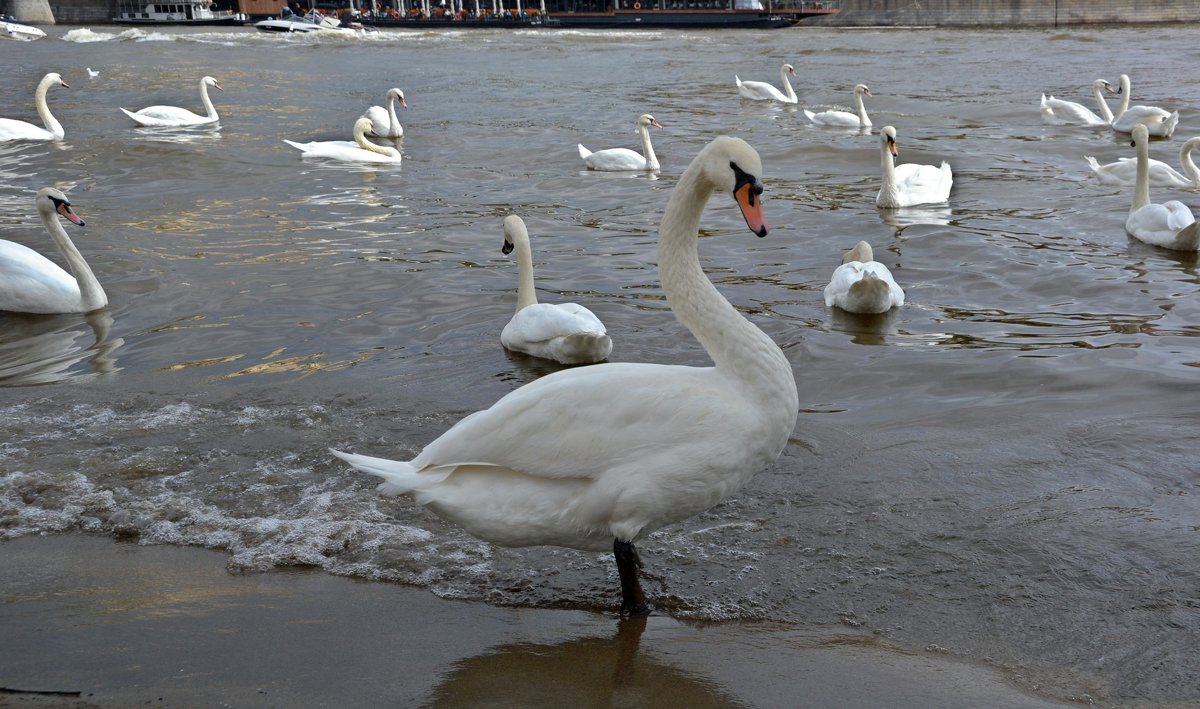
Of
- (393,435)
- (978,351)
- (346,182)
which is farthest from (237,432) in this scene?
(346,182)

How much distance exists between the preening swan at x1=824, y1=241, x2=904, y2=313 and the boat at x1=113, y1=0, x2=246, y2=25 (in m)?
70.0

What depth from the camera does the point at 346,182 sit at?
14.4 meters

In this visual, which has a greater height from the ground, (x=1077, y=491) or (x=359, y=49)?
(x=359, y=49)

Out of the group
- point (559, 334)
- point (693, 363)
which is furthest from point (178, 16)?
point (693, 363)

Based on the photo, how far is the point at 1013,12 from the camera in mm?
55625

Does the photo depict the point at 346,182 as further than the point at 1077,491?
Yes

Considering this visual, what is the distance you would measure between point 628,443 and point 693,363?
3.41m

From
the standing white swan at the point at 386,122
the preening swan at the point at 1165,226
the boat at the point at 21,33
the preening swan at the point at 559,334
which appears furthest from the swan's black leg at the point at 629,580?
the boat at the point at 21,33

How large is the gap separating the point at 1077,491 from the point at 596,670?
2538 millimetres

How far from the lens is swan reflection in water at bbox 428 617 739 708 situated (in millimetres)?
3223

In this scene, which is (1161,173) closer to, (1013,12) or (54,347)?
(54,347)

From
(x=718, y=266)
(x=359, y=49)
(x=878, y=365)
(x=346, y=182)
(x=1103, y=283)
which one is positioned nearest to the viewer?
(x=878, y=365)

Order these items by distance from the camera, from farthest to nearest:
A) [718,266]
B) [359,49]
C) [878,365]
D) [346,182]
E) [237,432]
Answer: [359,49]
[346,182]
[718,266]
[878,365]
[237,432]

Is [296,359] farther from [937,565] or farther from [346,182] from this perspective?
[346,182]
